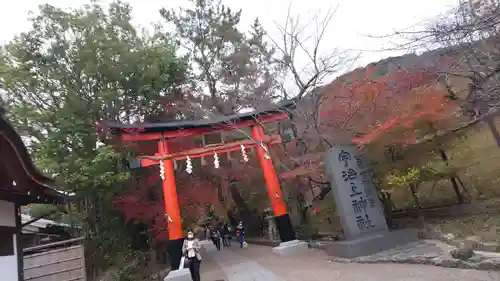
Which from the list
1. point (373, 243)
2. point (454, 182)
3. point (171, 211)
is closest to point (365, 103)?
point (454, 182)

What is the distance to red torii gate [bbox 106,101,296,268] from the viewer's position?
508 inches

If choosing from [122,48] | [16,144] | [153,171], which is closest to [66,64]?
[122,48]

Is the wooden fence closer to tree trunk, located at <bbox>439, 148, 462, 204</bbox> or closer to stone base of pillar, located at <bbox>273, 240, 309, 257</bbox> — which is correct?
stone base of pillar, located at <bbox>273, 240, 309, 257</bbox>

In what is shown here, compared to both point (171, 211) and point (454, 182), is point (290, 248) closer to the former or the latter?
point (171, 211)

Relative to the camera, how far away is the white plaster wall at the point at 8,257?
638cm

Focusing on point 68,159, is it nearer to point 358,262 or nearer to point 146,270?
point 146,270

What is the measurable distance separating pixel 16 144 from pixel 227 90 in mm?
17853

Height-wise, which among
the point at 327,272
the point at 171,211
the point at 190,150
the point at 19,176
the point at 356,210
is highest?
the point at 190,150

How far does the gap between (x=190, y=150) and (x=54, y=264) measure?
678 centimetres

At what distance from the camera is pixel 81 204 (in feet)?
49.4

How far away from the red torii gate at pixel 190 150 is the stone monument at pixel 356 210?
408cm

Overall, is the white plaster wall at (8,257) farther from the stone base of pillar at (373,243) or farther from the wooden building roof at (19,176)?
the stone base of pillar at (373,243)

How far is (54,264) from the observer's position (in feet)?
29.1

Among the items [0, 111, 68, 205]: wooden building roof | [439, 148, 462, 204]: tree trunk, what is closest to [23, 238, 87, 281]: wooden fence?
[0, 111, 68, 205]: wooden building roof
